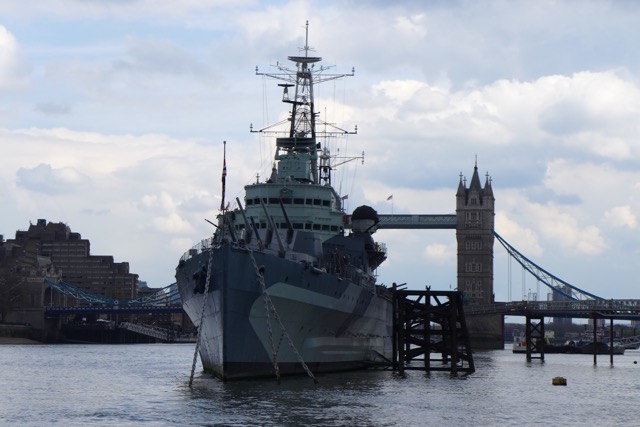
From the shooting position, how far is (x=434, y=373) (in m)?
63.2


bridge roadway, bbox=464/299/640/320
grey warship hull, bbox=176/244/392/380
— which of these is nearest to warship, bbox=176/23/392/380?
A: grey warship hull, bbox=176/244/392/380

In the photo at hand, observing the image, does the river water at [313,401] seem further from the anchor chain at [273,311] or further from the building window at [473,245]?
the building window at [473,245]

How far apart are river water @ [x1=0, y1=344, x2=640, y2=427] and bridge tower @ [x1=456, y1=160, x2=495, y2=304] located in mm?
116094

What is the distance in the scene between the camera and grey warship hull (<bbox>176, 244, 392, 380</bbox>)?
45375 millimetres

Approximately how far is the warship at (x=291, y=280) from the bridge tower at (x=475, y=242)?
10846 centimetres

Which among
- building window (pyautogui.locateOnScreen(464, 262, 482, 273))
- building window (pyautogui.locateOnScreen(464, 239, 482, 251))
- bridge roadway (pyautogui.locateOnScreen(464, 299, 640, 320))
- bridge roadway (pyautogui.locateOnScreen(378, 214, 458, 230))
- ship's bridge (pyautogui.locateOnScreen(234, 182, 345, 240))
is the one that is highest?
bridge roadway (pyautogui.locateOnScreen(378, 214, 458, 230))

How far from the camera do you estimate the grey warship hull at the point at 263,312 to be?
149ft

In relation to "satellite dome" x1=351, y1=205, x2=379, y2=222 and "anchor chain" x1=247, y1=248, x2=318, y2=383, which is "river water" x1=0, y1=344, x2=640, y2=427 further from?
"satellite dome" x1=351, y1=205, x2=379, y2=222

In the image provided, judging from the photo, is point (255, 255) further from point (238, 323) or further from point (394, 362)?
point (394, 362)

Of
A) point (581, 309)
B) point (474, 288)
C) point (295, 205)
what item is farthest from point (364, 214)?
point (474, 288)

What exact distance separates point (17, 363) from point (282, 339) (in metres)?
34.3

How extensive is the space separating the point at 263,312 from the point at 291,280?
83.5 inches

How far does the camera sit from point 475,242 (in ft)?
590

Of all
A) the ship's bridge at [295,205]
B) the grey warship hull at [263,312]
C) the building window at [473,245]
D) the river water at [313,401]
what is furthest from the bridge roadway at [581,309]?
the building window at [473,245]
